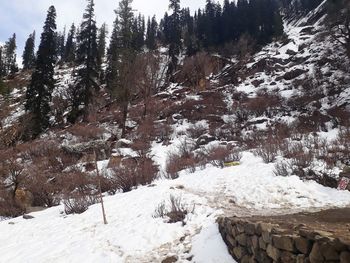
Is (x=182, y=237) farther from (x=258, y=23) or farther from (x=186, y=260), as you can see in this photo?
(x=258, y=23)

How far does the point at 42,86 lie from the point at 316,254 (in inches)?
1369

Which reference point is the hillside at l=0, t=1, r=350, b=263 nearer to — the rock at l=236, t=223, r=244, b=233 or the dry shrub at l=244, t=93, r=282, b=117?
the dry shrub at l=244, t=93, r=282, b=117

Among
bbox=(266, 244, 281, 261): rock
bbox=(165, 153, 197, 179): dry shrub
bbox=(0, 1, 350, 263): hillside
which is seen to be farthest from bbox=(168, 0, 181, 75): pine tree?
bbox=(266, 244, 281, 261): rock

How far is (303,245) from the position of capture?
3926mm

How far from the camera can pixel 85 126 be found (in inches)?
1155

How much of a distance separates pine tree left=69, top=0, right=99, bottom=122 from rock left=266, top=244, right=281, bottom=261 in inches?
1170

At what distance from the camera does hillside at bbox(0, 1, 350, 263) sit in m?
7.73

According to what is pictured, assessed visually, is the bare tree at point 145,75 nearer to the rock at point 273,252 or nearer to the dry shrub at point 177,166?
the dry shrub at point 177,166

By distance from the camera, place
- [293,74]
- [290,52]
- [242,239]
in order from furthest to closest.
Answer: [290,52], [293,74], [242,239]

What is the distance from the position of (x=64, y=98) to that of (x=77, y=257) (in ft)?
113

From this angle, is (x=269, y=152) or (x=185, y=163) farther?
(x=185, y=163)

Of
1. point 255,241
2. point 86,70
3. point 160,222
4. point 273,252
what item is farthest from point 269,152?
point 86,70

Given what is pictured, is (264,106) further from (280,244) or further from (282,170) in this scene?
(280,244)

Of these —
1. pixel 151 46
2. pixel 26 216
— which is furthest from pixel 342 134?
pixel 151 46
